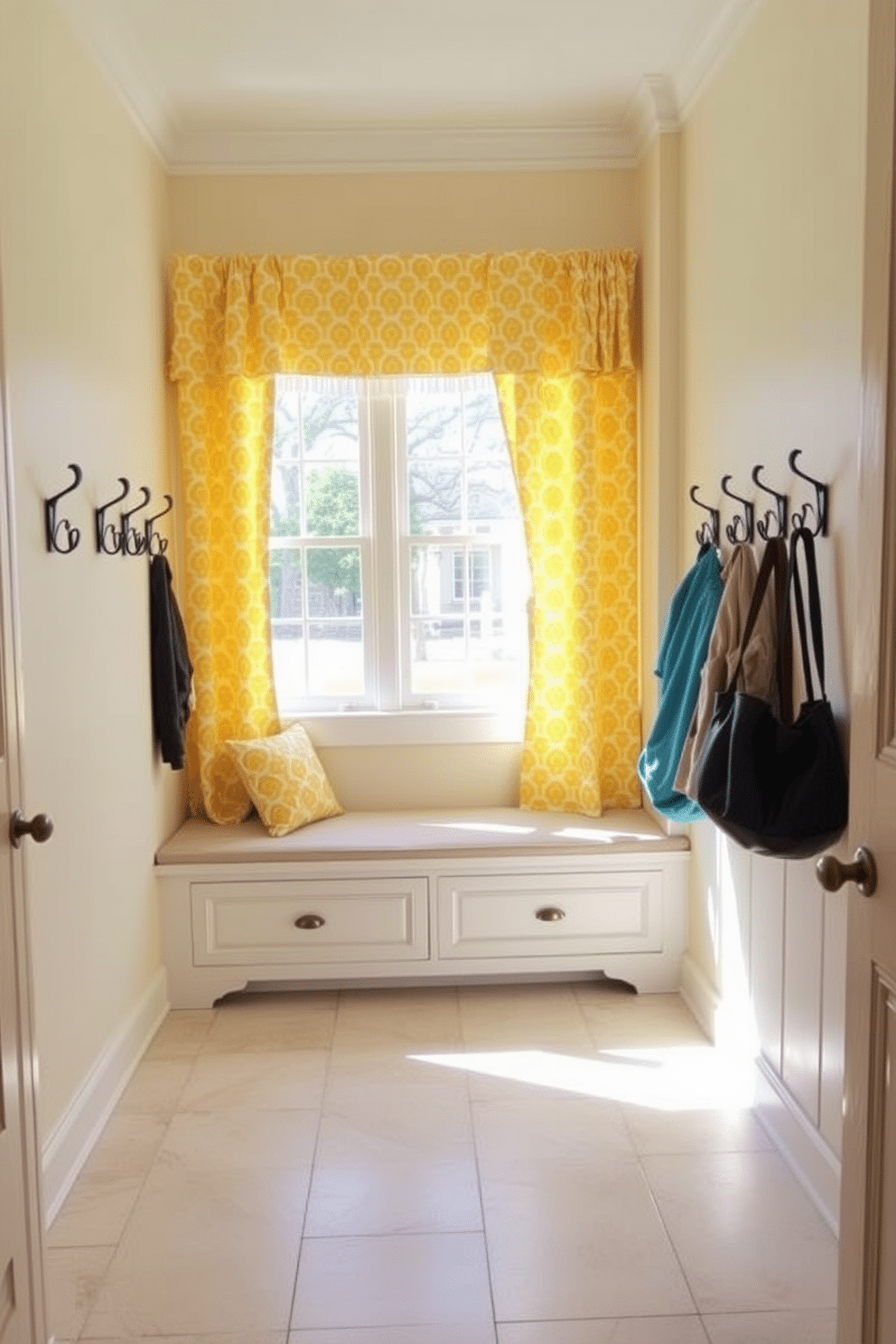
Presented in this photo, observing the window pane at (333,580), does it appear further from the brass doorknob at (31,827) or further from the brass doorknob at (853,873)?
the brass doorknob at (853,873)

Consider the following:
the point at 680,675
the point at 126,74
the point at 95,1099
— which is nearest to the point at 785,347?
the point at 680,675

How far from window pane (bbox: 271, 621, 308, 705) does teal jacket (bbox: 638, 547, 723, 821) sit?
1.42 m

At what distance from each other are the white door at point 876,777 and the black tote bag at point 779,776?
2.45 ft

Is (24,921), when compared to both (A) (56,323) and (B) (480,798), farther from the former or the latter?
(B) (480,798)

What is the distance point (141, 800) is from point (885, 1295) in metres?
2.57

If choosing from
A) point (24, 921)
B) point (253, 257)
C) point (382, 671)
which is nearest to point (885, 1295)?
point (24, 921)

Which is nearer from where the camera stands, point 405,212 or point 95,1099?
point 95,1099

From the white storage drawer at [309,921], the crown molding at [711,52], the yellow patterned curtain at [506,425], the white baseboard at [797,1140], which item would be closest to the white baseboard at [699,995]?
the white baseboard at [797,1140]

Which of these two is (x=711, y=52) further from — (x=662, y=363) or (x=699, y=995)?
(x=699, y=995)

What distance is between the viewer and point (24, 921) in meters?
1.87

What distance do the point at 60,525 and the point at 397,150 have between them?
80.8 inches

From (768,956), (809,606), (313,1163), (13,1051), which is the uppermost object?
(809,606)

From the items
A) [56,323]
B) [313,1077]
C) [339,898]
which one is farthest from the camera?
[339,898]

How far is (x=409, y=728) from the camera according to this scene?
14.0 ft
